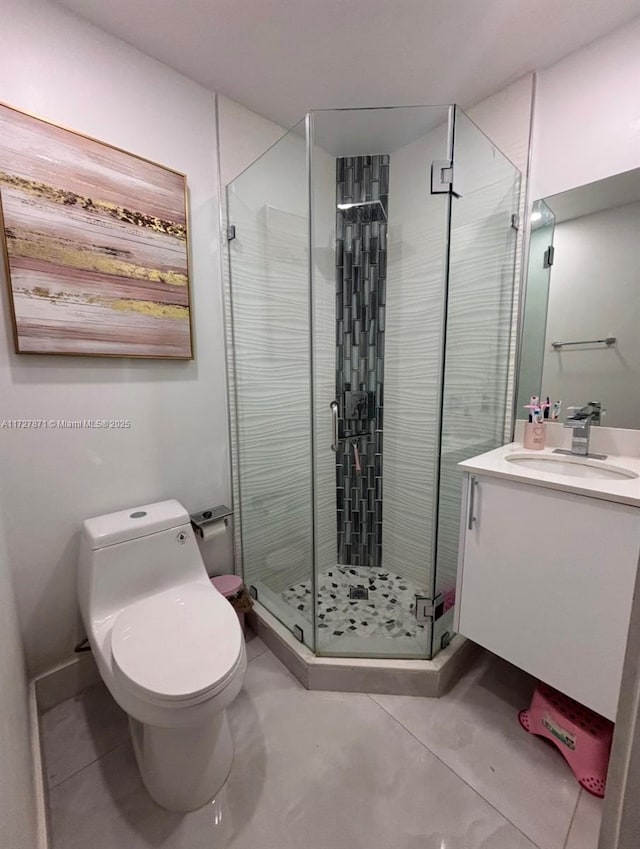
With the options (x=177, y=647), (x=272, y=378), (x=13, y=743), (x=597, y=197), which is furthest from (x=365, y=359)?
(x=13, y=743)

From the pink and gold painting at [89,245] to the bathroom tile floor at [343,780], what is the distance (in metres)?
1.41

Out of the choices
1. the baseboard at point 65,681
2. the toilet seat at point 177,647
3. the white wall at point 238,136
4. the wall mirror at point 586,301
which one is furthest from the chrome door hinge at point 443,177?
the baseboard at point 65,681

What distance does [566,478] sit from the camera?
114 centimetres

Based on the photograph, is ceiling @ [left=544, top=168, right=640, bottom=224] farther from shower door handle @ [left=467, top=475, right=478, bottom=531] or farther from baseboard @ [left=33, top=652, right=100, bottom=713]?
baseboard @ [left=33, top=652, right=100, bottom=713]

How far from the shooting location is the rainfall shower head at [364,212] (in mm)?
1898

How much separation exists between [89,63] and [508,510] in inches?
85.4

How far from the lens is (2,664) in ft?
2.79

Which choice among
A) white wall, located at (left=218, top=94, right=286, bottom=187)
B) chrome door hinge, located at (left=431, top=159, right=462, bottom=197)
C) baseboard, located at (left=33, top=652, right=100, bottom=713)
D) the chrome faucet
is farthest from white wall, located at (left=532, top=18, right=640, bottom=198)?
baseboard, located at (left=33, top=652, right=100, bottom=713)

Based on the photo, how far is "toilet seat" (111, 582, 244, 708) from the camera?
95cm

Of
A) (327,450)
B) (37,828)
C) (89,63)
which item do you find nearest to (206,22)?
(89,63)

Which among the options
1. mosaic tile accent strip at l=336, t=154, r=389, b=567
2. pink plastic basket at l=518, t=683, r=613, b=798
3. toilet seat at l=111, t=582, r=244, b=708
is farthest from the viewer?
mosaic tile accent strip at l=336, t=154, r=389, b=567

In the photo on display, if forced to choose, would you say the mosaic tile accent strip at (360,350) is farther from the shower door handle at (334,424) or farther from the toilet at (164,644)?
the toilet at (164,644)

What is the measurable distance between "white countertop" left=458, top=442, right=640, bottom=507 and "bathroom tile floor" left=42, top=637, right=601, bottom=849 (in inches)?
36.9

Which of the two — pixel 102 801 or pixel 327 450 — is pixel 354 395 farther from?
pixel 102 801
